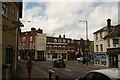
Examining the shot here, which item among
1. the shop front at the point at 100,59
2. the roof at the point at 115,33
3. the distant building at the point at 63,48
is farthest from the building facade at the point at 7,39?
the distant building at the point at 63,48

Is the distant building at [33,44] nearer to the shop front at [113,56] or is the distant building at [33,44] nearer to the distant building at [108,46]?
the distant building at [108,46]

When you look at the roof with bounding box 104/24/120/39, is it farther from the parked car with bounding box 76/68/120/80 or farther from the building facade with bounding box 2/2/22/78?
the parked car with bounding box 76/68/120/80

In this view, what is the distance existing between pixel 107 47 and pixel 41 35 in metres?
39.5

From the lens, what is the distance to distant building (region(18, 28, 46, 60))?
226ft

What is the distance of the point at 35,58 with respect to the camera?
222ft

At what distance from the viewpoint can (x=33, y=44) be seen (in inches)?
2739

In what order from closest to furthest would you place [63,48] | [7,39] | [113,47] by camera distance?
[7,39] → [113,47] → [63,48]

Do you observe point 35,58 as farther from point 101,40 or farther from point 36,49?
point 101,40

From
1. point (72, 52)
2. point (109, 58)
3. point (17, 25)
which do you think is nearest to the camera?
point (17, 25)

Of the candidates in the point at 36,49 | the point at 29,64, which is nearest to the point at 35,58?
the point at 36,49

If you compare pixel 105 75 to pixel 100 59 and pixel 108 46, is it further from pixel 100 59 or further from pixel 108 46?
pixel 100 59

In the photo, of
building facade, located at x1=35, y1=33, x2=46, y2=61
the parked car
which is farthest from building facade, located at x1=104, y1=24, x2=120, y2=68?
building facade, located at x1=35, y1=33, x2=46, y2=61

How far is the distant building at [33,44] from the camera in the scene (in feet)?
226

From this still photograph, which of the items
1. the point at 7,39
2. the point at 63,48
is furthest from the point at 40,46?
the point at 7,39
